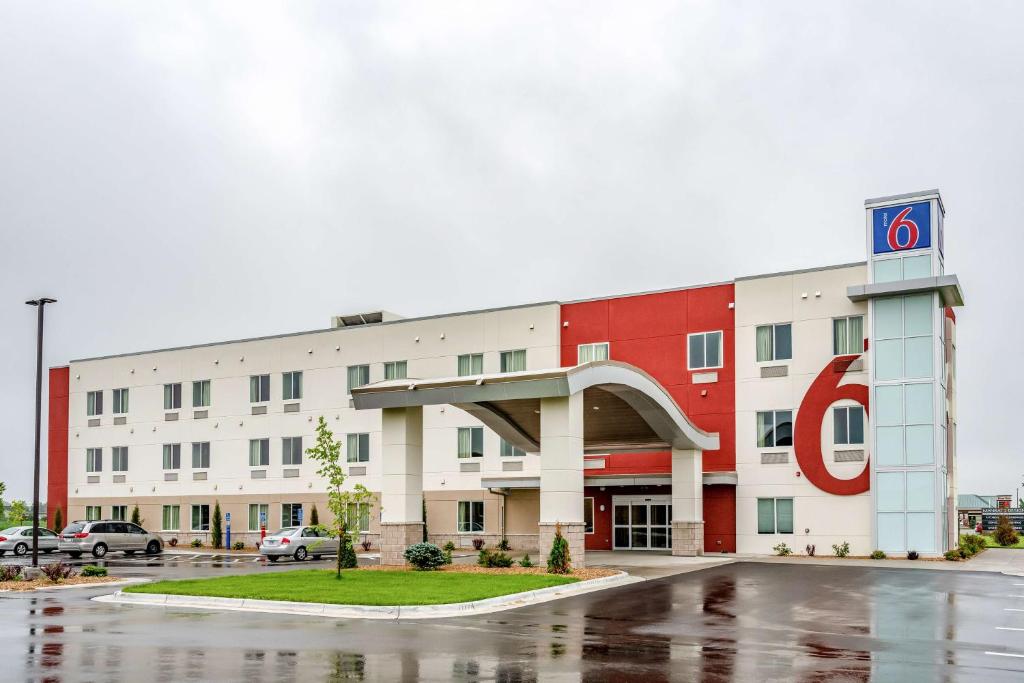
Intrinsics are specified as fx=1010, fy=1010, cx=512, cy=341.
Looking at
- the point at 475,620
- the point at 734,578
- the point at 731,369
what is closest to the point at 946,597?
the point at 734,578

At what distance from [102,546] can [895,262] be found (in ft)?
112

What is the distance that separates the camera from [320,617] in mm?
19172

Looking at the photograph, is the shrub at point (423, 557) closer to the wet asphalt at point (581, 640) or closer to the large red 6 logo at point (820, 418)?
the wet asphalt at point (581, 640)

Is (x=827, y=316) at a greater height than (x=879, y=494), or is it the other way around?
(x=827, y=316)

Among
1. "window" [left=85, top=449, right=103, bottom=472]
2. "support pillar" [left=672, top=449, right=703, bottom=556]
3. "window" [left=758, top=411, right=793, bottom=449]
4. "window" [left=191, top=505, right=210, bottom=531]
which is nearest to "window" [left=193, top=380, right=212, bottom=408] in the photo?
"window" [left=191, top=505, right=210, bottom=531]

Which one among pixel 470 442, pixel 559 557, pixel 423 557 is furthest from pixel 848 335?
pixel 423 557

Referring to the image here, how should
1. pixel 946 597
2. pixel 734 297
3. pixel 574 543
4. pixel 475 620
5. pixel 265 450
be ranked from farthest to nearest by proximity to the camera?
pixel 265 450, pixel 734 297, pixel 574 543, pixel 946 597, pixel 475 620

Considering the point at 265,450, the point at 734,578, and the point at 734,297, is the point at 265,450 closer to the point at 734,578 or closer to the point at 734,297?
the point at 734,297

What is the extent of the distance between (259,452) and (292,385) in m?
3.77

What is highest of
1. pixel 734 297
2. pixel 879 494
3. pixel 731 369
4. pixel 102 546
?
pixel 734 297

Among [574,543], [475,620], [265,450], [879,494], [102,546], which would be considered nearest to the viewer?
[475,620]

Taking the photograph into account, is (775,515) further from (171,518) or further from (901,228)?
(171,518)

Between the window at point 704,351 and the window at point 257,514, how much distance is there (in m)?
22.3

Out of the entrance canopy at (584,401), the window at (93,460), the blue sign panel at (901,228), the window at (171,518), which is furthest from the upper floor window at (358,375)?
the blue sign panel at (901,228)
